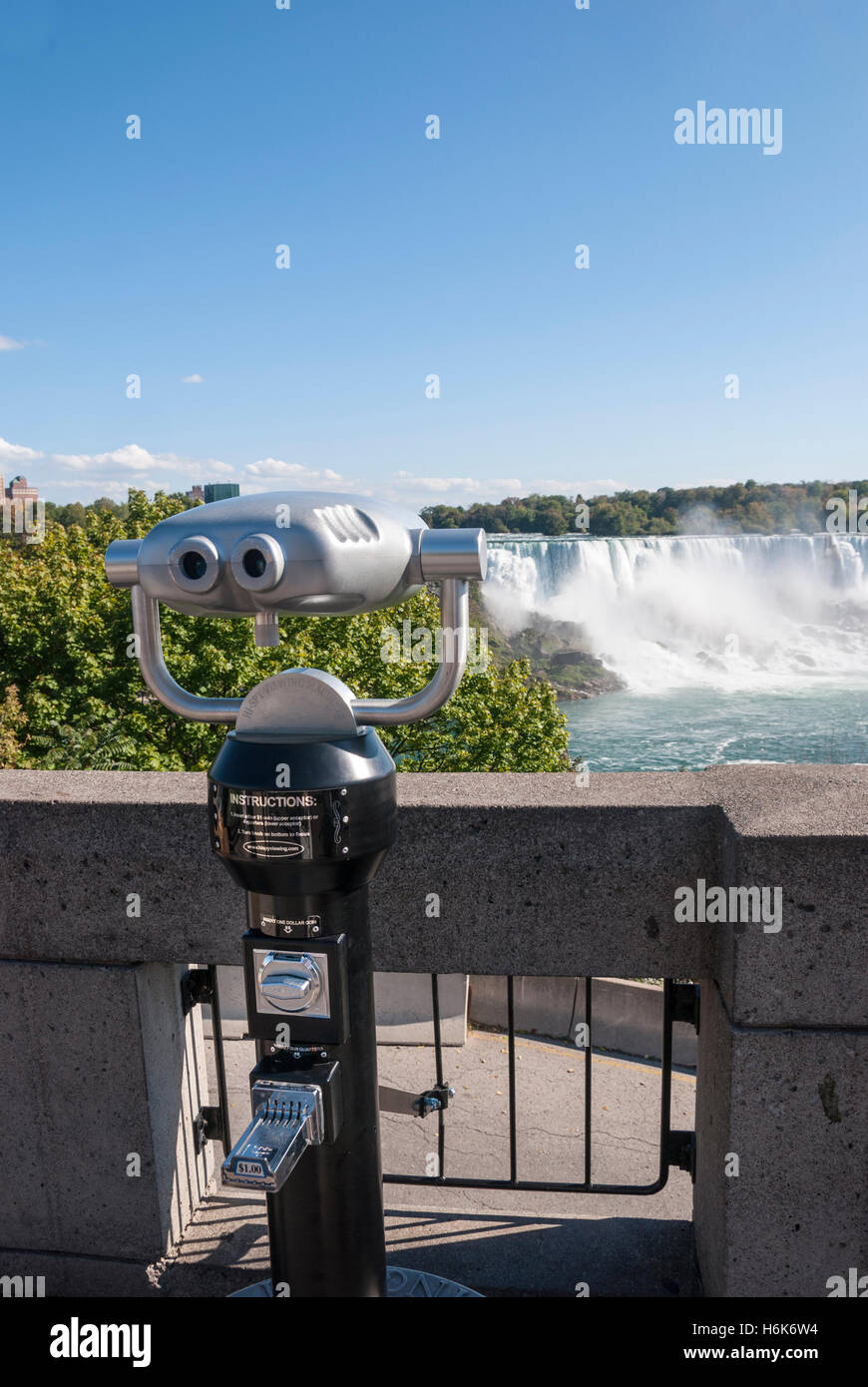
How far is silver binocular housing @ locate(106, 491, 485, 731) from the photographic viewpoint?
1558 mm

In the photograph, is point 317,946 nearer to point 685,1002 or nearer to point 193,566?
point 193,566

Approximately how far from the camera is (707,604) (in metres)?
70.2

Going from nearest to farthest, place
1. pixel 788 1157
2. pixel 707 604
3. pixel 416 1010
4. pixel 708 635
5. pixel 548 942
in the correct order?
pixel 788 1157, pixel 548 942, pixel 416 1010, pixel 707 604, pixel 708 635

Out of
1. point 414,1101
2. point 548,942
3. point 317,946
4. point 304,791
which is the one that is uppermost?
point 304,791

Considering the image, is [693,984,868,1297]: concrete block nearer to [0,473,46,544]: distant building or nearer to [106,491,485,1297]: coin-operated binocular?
[106,491,485,1297]: coin-operated binocular

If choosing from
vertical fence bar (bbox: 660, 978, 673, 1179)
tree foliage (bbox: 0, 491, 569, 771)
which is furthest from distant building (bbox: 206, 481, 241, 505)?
tree foliage (bbox: 0, 491, 569, 771)

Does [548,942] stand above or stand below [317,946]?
below

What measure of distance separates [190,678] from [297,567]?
20.7 m

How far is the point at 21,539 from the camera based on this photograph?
45.8 meters

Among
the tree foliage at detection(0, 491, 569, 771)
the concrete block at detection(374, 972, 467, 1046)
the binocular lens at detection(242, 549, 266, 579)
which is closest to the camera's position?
the binocular lens at detection(242, 549, 266, 579)

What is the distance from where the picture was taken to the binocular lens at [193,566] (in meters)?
1.60

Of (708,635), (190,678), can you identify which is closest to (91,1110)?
(190,678)

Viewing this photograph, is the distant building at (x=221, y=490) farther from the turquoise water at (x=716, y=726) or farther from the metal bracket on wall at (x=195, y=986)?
the turquoise water at (x=716, y=726)

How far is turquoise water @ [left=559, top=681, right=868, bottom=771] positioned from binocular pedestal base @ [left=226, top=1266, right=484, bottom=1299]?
1742 inches
